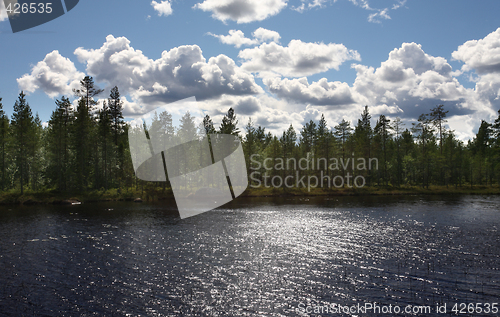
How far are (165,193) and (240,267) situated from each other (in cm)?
5427

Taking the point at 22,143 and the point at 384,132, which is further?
the point at 384,132

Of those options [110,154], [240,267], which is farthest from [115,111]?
[240,267]

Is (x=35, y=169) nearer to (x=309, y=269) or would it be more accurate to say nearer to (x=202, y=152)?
(x=202, y=152)

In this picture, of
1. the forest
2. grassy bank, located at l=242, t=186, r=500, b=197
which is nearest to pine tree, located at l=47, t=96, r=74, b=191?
the forest

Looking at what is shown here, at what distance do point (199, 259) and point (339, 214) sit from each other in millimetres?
28713

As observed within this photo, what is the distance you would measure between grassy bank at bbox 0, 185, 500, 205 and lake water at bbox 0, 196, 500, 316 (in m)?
24.8

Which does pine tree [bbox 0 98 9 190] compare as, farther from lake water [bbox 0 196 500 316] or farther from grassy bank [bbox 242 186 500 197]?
grassy bank [bbox 242 186 500 197]

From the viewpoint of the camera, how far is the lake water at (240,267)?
47.3 feet

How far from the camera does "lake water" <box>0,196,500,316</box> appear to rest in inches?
568

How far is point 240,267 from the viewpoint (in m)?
19.9

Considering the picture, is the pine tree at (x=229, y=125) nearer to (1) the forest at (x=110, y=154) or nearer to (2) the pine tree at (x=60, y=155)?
(1) the forest at (x=110, y=154)

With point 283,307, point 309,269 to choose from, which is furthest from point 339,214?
point 283,307

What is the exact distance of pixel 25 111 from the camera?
62.6 metres

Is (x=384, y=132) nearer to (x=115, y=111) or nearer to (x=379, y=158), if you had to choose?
(x=379, y=158)
